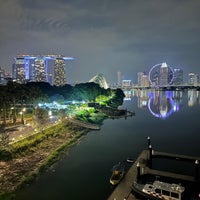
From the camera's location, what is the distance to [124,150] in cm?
3197

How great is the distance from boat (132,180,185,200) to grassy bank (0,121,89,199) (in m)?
10.3

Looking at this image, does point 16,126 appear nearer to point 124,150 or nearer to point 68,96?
point 124,150

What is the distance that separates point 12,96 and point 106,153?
18727 mm

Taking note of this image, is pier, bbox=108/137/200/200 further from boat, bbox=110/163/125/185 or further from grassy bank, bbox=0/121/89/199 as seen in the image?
grassy bank, bbox=0/121/89/199

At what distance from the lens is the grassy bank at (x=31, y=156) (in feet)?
70.9

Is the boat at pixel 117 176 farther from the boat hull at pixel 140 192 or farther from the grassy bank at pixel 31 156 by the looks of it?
the grassy bank at pixel 31 156

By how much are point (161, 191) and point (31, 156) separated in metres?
16.3

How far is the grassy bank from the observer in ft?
70.9

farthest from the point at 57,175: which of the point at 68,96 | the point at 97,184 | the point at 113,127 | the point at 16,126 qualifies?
the point at 68,96

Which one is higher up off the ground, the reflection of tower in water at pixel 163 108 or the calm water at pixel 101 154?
the reflection of tower in water at pixel 163 108

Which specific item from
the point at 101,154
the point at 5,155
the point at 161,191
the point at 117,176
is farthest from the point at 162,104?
the point at 161,191

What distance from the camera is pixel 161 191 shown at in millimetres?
16469

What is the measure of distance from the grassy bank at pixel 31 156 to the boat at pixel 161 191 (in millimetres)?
10303

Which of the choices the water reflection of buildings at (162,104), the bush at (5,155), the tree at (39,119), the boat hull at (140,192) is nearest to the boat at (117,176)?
the boat hull at (140,192)
